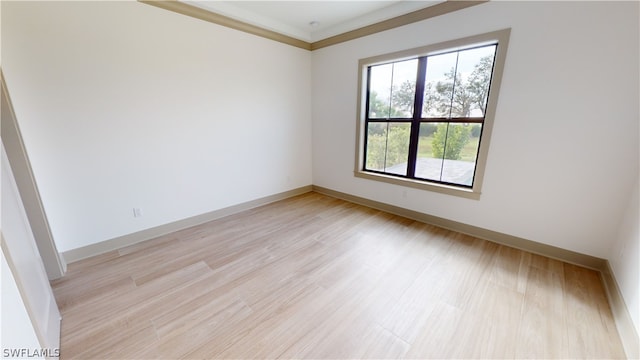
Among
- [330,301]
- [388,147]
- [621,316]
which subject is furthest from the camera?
[388,147]

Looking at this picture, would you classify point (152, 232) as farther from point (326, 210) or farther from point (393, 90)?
point (393, 90)

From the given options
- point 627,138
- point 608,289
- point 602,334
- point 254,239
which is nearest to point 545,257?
point 608,289

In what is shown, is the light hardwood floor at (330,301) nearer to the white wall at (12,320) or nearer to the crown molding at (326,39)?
the white wall at (12,320)

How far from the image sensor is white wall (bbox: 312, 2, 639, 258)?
1912 mm

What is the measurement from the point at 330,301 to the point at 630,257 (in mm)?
2202

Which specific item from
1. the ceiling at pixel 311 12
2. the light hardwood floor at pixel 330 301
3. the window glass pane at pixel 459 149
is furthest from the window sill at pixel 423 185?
the ceiling at pixel 311 12

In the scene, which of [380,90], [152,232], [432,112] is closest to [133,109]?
[152,232]

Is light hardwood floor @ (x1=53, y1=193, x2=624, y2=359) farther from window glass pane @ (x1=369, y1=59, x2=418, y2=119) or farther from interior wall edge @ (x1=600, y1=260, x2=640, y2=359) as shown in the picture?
window glass pane @ (x1=369, y1=59, x2=418, y2=119)

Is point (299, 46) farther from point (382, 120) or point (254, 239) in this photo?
point (254, 239)

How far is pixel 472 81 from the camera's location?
2660 millimetres

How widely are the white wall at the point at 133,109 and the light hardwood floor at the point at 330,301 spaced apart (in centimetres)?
58

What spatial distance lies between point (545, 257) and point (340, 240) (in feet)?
6.79

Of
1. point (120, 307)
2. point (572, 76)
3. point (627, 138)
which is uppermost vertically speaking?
point (572, 76)

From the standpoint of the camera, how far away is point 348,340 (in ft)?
4.93
